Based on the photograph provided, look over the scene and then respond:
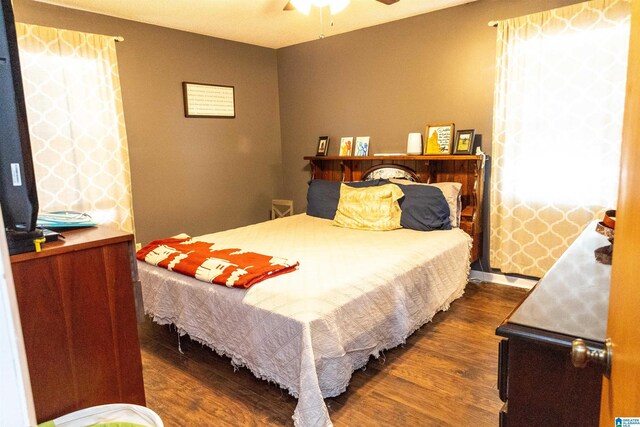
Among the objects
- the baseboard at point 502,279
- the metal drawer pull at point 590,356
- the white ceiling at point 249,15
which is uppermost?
the white ceiling at point 249,15

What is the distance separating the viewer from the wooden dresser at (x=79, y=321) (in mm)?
972

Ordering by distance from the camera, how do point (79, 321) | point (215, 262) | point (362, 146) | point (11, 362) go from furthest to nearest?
point (362, 146), point (215, 262), point (79, 321), point (11, 362)

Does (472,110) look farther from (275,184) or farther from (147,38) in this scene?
(147,38)

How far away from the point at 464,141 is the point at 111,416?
3243mm

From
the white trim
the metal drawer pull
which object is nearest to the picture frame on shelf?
the metal drawer pull

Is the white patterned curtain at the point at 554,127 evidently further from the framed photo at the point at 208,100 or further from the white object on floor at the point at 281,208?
the framed photo at the point at 208,100

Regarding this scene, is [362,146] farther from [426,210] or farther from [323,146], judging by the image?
[426,210]

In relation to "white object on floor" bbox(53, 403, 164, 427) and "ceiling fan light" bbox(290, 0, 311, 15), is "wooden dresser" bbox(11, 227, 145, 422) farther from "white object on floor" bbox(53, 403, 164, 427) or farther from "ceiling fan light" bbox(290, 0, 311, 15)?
"ceiling fan light" bbox(290, 0, 311, 15)

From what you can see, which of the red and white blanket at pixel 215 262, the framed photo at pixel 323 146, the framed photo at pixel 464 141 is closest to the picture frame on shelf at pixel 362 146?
the framed photo at pixel 323 146

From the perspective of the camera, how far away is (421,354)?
2.45 metres

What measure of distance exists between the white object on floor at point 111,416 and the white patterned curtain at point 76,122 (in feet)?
8.98

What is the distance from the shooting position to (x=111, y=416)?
1.09 m

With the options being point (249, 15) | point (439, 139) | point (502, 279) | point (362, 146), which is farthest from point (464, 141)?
point (249, 15)

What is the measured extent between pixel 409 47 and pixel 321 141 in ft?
4.36
